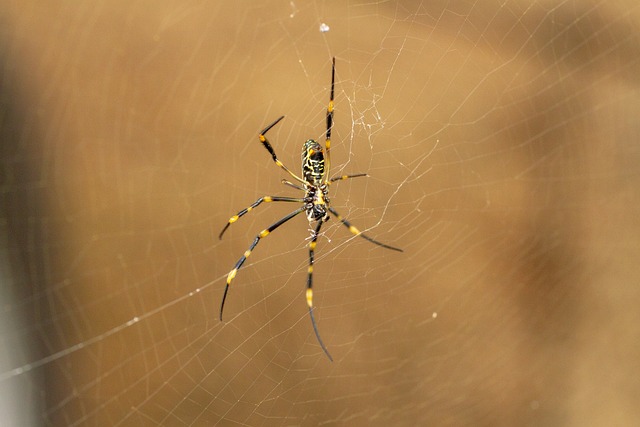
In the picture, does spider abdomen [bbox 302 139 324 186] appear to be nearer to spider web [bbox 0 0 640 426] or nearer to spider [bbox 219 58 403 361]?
spider [bbox 219 58 403 361]

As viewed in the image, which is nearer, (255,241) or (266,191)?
(255,241)

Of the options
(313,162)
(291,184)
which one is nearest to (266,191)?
(291,184)

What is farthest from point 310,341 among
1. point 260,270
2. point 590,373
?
point 590,373

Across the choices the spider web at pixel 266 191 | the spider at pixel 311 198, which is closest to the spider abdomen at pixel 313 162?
the spider at pixel 311 198

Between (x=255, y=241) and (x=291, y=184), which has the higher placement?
(x=291, y=184)

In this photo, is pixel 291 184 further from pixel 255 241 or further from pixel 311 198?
pixel 255 241

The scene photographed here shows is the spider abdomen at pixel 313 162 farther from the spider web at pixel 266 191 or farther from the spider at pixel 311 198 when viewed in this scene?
the spider web at pixel 266 191

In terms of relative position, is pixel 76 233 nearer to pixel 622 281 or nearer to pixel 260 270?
pixel 260 270

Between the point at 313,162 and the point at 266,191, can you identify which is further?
the point at 266,191

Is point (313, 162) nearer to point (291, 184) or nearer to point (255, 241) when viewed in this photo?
point (291, 184)
